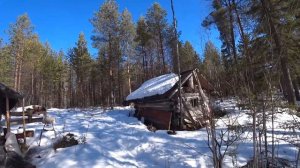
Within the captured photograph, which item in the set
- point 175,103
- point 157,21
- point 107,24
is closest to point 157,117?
point 175,103

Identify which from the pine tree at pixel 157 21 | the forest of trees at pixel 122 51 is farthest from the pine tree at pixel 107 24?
the pine tree at pixel 157 21

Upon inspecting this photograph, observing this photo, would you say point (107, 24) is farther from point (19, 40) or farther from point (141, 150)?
point (141, 150)

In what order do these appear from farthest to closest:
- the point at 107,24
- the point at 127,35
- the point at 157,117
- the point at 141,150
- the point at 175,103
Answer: the point at 127,35 → the point at 107,24 → the point at 157,117 → the point at 175,103 → the point at 141,150

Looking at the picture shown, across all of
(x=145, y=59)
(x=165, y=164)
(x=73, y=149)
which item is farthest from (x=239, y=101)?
(x=145, y=59)

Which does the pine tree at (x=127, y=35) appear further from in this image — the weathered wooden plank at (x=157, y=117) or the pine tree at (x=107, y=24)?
the weathered wooden plank at (x=157, y=117)

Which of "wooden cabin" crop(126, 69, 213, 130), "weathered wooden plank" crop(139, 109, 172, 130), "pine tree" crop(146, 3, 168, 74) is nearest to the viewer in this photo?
"wooden cabin" crop(126, 69, 213, 130)

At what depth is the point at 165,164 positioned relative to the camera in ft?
30.6

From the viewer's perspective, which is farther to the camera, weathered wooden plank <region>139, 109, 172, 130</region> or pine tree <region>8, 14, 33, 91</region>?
pine tree <region>8, 14, 33, 91</region>

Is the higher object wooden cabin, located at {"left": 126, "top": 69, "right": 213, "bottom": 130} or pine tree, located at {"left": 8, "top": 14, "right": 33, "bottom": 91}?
pine tree, located at {"left": 8, "top": 14, "right": 33, "bottom": 91}

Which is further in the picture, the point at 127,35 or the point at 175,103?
the point at 127,35

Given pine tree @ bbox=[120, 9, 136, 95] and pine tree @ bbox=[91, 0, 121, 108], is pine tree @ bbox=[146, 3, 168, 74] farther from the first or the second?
pine tree @ bbox=[91, 0, 121, 108]

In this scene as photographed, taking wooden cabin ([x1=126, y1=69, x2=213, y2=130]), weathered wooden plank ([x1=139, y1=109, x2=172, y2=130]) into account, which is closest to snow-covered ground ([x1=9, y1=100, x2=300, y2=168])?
wooden cabin ([x1=126, y1=69, x2=213, y2=130])

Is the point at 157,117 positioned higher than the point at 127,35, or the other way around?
the point at 127,35

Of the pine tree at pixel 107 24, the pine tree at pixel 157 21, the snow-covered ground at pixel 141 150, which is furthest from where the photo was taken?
the pine tree at pixel 157 21
